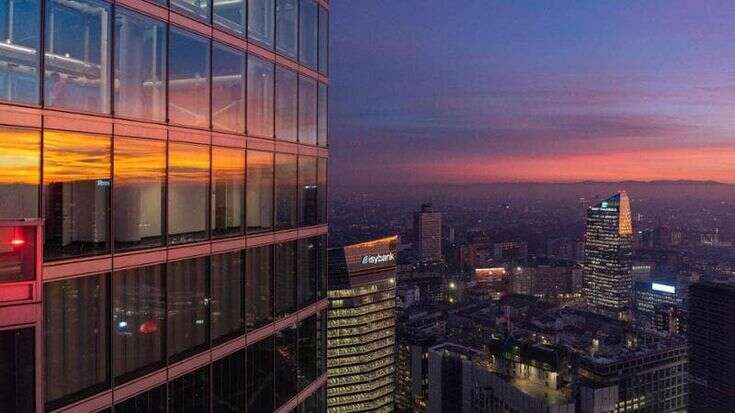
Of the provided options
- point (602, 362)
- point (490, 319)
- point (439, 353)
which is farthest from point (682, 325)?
point (439, 353)

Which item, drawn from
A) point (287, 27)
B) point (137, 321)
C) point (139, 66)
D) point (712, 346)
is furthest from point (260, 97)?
point (712, 346)

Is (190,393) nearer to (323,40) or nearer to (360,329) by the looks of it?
→ (323,40)

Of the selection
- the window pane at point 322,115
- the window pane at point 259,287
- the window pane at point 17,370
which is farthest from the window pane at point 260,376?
the window pane at point 17,370

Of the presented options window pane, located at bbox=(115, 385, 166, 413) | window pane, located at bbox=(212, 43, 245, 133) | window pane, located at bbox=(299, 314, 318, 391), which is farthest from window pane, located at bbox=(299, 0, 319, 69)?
window pane, located at bbox=(115, 385, 166, 413)

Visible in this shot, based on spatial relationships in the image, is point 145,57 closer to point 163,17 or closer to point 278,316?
point 163,17

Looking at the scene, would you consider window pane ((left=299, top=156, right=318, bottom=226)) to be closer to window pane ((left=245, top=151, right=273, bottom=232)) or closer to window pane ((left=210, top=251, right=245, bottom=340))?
window pane ((left=245, top=151, right=273, bottom=232))

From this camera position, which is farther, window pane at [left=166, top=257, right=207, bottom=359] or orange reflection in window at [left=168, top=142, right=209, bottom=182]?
window pane at [left=166, top=257, right=207, bottom=359]
